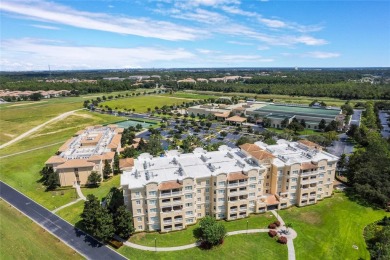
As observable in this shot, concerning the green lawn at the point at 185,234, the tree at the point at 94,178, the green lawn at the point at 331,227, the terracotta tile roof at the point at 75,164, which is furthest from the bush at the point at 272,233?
the terracotta tile roof at the point at 75,164

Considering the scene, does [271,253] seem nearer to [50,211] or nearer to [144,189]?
[144,189]

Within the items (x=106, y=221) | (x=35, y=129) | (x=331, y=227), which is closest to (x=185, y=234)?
(x=106, y=221)

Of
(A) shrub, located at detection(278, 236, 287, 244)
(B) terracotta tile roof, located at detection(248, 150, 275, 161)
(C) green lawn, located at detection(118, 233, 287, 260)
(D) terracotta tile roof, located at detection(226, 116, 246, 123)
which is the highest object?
(B) terracotta tile roof, located at detection(248, 150, 275, 161)

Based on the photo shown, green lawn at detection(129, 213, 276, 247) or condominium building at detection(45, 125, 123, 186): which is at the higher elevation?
condominium building at detection(45, 125, 123, 186)

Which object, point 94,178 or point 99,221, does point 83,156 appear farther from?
point 99,221

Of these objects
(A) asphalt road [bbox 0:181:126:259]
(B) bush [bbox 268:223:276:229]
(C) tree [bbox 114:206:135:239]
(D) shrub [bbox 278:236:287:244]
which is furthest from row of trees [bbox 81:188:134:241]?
(D) shrub [bbox 278:236:287:244]

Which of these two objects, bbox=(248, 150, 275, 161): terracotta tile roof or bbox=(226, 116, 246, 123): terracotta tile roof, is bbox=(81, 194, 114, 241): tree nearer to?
bbox=(248, 150, 275, 161): terracotta tile roof

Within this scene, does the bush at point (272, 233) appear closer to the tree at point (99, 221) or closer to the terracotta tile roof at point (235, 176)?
Result: the terracotta tile roof at point (235, 176)
